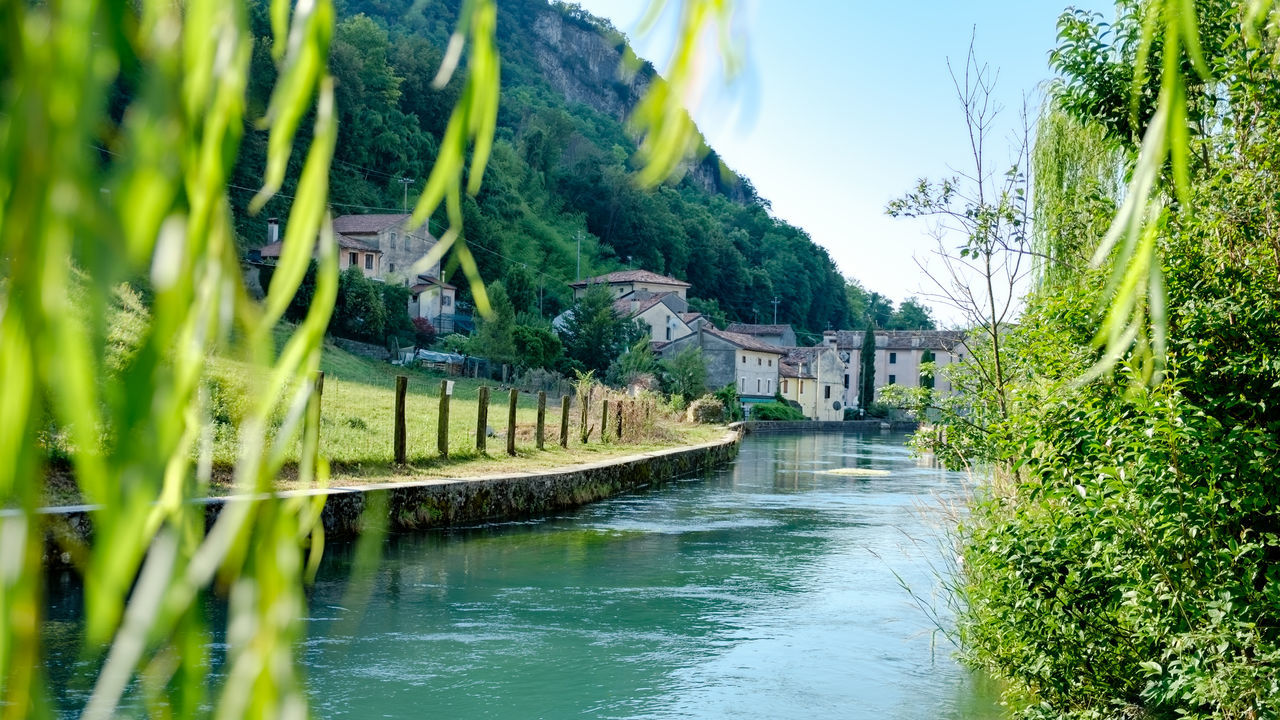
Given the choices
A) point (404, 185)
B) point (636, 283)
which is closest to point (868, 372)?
point (636, 283)

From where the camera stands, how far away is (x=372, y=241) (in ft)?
207

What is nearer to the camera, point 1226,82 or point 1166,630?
point 1166,630

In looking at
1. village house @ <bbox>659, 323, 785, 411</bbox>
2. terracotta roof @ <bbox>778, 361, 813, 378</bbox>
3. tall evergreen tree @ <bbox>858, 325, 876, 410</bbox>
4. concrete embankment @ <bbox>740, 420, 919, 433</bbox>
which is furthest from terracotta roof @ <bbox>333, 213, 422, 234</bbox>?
tall evergreen tree @ <bbox>858, 325, 876, 410</bbox>

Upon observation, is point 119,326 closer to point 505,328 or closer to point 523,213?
point 505,328

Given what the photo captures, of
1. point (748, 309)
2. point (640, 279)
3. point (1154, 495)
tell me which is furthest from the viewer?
point (748, 309)

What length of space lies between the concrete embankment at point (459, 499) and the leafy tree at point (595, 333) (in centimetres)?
2988

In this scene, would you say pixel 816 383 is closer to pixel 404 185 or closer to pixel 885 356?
pixel 885 356

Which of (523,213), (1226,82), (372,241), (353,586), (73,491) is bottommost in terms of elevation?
(353,586)

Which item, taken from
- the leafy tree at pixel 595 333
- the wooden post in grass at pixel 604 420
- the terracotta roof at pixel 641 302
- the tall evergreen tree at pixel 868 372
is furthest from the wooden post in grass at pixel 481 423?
the tall evergreen tree at pixel 868 372

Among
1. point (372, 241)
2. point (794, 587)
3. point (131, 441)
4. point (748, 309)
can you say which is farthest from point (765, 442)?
point (748, 309)

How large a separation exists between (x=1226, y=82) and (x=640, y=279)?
75.5 meters

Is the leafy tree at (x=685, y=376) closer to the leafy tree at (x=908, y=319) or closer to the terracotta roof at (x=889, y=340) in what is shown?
the terracotta roof at (x=889, y=340)

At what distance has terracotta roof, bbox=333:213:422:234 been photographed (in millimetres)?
62875

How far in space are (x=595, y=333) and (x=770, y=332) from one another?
34.9m
